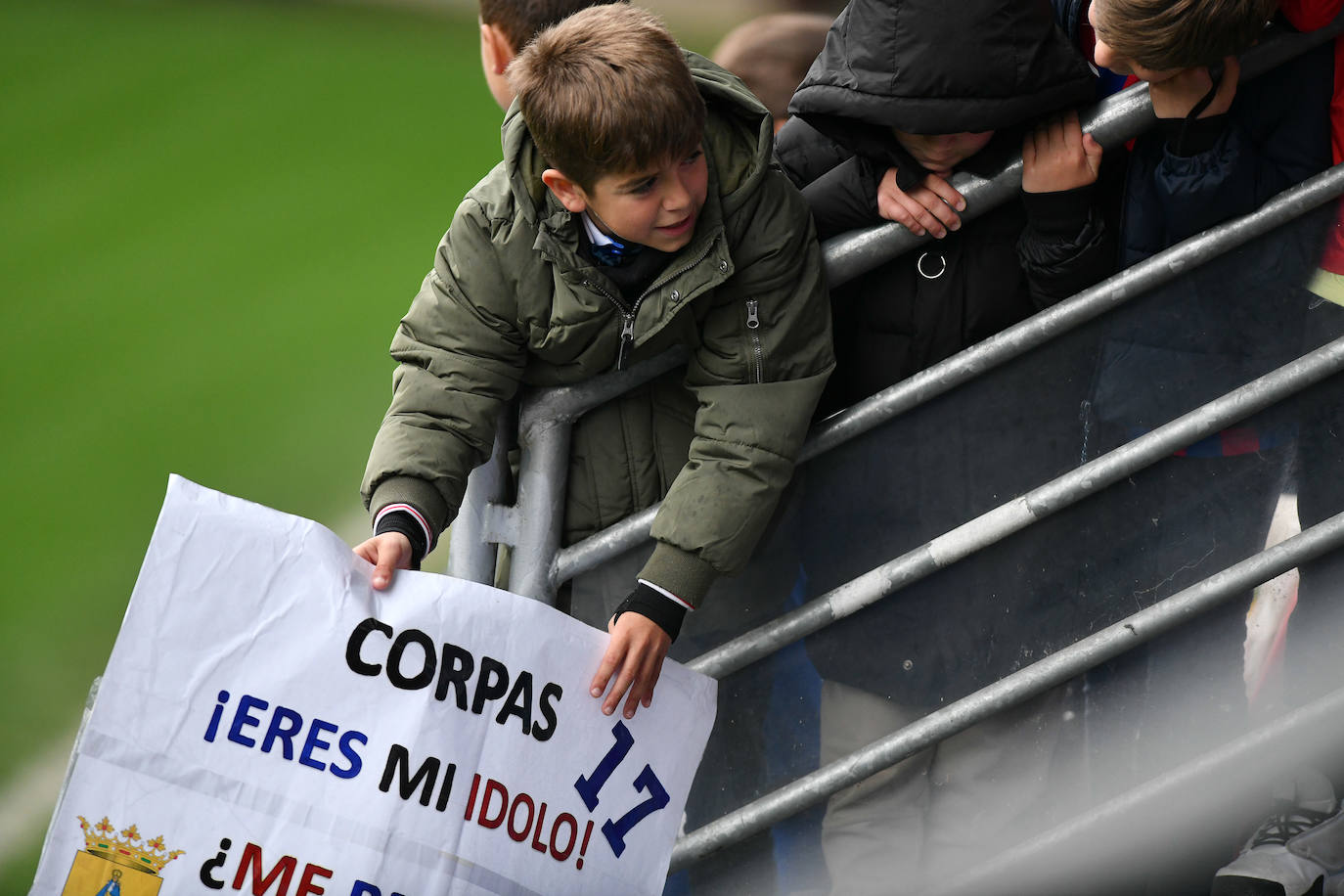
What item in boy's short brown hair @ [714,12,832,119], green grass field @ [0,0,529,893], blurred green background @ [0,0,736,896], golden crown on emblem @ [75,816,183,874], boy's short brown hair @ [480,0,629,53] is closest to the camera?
golden crown on emblem @ [75,816,183,874]

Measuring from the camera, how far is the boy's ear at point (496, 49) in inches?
107

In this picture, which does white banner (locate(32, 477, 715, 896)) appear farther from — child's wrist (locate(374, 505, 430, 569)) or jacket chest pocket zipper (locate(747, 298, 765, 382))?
jacket chest pocket zipper (locate(747, 298, 765, 382))

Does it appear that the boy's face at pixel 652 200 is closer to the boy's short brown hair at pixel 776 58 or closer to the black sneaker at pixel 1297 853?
the boy's short brown hair at pixel 776 58

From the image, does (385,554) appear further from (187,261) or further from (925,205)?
(187,261)

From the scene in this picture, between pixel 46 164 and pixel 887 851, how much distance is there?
906 cm

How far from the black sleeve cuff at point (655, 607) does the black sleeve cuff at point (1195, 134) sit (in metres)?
0.87

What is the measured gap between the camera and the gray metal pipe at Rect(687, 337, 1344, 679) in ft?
6.33

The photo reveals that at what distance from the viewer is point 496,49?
2768 millimetres

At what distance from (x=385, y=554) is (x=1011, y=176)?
95 centimetres

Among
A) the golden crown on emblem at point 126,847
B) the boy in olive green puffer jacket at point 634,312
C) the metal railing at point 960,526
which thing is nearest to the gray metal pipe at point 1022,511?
the metal railing at point 960,526

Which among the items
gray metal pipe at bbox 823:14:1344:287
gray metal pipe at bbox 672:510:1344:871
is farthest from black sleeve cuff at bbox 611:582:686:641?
gray metal pipe at bbox 823:14:1344:287

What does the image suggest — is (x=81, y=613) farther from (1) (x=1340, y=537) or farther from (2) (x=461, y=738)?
(1) (x=1340, y=537)

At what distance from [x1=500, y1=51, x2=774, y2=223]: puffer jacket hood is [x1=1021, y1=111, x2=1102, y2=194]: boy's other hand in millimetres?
339

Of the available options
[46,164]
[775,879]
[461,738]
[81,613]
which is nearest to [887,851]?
[775,879]
